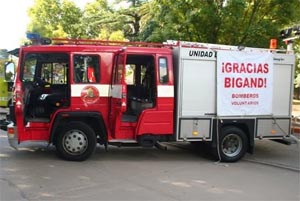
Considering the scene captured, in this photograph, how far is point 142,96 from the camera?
416 inches

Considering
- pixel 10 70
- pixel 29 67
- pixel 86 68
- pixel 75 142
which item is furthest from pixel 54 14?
pixel 75 142

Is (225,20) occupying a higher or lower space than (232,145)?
higher

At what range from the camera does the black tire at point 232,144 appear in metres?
10.3

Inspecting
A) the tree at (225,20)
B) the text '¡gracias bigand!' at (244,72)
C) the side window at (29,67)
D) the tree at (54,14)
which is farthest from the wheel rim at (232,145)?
the tree at (54,14)

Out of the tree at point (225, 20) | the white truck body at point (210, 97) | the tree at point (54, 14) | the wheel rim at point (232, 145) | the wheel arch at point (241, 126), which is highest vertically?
the tree at point (54, 14)

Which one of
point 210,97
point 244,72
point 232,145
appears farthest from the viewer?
point 232,145

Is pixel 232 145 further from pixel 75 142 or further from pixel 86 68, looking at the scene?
pixel 86 68

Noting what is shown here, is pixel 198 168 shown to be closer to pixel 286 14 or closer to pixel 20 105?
pixel 20 105

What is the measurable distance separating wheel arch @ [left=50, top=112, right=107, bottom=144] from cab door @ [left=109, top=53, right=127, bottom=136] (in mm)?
239

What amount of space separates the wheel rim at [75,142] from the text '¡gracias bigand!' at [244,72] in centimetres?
326

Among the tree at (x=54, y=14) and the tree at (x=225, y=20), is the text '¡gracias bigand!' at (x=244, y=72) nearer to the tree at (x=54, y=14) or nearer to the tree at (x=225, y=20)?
the tree at (x=225, y=20)

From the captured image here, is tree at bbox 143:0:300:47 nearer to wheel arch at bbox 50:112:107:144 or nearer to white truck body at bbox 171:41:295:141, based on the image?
white truck body at bbox 171:41:295:141

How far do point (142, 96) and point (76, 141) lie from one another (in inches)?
75.0

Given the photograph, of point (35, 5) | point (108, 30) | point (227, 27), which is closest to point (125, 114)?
point (227, 27)
